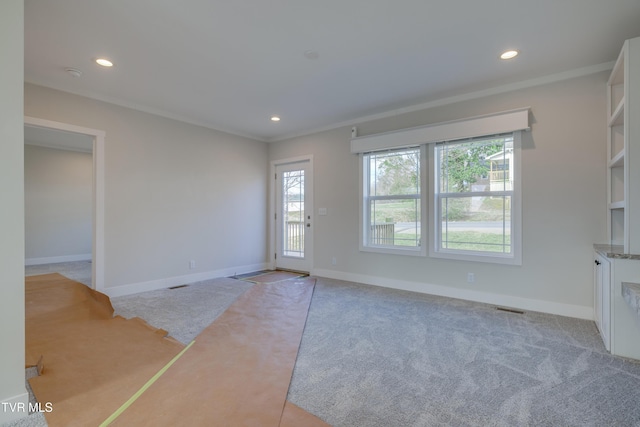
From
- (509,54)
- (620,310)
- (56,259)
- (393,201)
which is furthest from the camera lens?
(56,259)

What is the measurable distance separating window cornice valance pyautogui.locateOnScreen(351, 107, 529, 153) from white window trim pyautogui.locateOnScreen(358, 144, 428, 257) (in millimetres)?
173

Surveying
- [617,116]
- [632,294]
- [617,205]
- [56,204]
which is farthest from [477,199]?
[56,204]

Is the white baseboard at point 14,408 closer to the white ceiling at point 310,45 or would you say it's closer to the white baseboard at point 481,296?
the white ceiling at point 310,45

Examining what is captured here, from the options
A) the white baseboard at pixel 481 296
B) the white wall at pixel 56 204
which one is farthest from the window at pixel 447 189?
the white wall at pixel 56 204

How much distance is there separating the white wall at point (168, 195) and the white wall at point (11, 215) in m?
2.35

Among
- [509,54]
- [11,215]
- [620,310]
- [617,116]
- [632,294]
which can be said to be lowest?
[620,310]

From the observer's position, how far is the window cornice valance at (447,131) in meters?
3.48

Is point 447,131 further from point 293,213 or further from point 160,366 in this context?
point 160,366

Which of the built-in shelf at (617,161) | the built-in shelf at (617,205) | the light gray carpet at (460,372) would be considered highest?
the built-in shelf at (617,161)

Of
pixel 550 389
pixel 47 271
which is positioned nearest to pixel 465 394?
pixel 550 389

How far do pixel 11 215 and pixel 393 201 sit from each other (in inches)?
162

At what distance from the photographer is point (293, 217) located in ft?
19.4

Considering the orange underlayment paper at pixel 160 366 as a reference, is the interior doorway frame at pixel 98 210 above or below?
above

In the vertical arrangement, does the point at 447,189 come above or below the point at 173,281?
above
